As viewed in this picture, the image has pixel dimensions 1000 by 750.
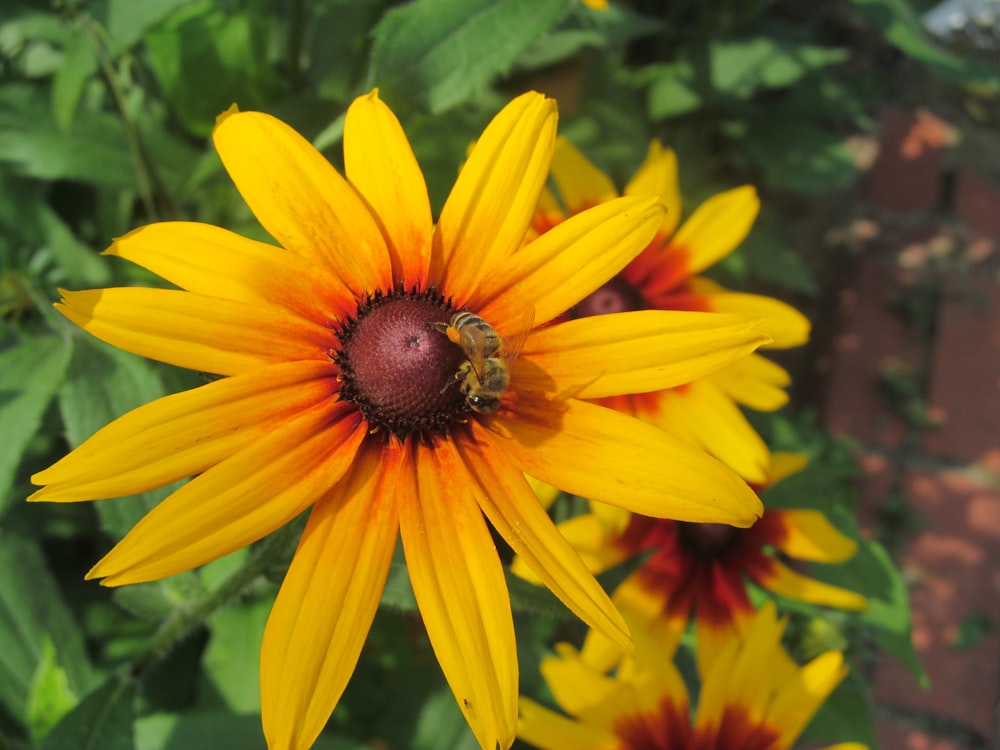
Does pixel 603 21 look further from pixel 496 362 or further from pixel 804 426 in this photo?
pixel 496 362

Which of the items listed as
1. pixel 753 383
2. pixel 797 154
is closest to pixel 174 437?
pixel 753 383

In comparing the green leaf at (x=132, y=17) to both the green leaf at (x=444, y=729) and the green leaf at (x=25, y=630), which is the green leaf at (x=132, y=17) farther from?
the green leaf at (x=444, y=729)

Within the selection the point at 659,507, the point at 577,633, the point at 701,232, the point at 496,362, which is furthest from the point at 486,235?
the point at 577,633

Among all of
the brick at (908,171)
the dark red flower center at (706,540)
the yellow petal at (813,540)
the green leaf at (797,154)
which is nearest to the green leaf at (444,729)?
the dark red flower center at (706,540)

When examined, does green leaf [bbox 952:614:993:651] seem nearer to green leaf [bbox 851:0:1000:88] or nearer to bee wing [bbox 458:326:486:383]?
green leaf [bbox 851:0:1000:88]

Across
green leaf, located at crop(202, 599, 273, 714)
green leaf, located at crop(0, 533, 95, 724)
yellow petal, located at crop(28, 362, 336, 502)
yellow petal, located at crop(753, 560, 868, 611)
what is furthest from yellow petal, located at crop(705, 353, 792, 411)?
green leaf, located at crop(0, 533, 95, 724)
